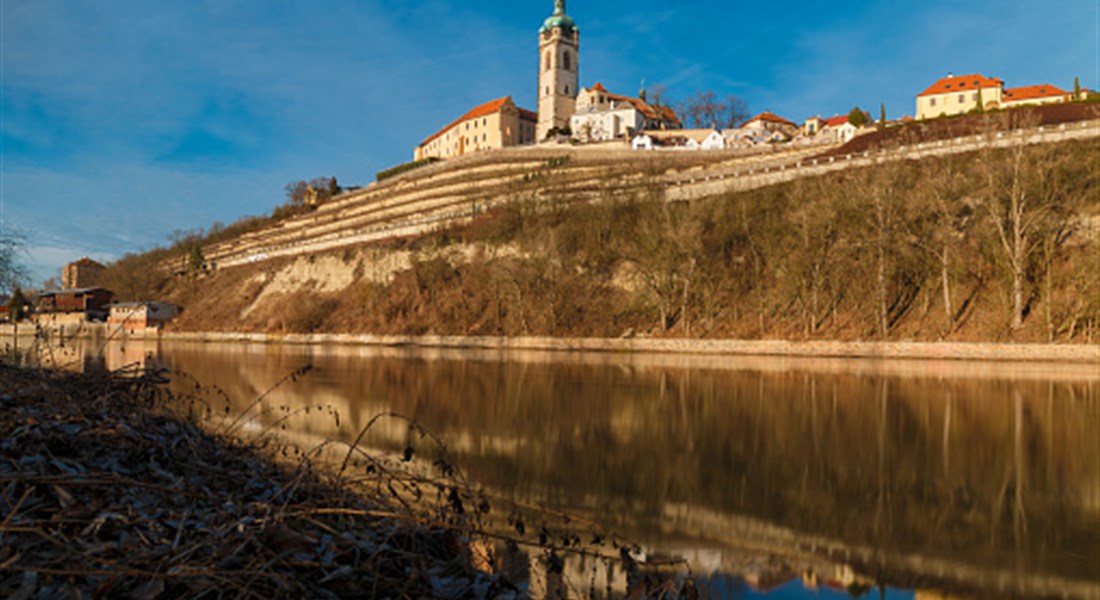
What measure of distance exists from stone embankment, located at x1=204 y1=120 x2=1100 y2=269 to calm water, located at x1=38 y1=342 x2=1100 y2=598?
35999mm

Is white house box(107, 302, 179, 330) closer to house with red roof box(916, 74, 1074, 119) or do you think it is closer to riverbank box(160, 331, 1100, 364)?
riverbank box(160, 331, 1100, 364)

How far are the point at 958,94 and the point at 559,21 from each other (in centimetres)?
7829

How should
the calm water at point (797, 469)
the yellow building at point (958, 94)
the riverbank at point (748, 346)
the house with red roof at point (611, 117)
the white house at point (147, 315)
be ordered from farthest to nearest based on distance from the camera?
the house with red roof at point (611, 117), the yellow building at point (958, 94), the white house at point (147, 315), the riverbank at point (748, 346), the calm water at point (797, 469)

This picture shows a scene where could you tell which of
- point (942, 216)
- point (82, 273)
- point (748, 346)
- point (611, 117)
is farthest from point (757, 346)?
point (82, 273)

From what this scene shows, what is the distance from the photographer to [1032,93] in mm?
90125

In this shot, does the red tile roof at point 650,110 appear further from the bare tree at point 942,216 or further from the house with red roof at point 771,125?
the bare tree at point 942,216

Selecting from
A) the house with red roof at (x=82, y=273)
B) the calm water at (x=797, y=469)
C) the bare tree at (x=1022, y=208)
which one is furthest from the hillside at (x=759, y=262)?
the house with red roof at (x=82, y=273)

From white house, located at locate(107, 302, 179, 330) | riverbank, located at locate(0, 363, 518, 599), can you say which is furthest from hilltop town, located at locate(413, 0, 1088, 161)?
riverbank, located at locate(0, 363, 518, 599)

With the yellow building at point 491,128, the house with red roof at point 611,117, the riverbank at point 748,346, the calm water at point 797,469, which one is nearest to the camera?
the calm water at point 797,469

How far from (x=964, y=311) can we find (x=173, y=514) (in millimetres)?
45007

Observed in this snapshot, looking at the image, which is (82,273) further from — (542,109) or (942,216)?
(942,216)

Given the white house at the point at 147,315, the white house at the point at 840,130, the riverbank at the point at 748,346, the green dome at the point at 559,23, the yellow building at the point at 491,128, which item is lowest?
the riverbank at the point at 748,346

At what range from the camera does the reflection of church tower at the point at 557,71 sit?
428ft

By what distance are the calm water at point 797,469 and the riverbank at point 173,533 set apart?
1.65m
